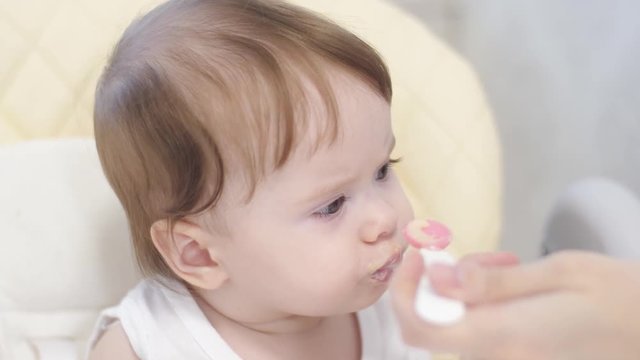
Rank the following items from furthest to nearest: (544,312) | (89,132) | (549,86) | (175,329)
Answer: (549,86), (89,132), (175,329), (544,312)

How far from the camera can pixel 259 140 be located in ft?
2.16

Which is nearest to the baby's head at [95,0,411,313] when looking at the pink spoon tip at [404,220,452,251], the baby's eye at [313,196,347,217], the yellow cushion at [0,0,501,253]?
the baby's eye at [313,196,347,217]

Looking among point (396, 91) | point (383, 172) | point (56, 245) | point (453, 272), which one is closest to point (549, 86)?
point (396, 91)

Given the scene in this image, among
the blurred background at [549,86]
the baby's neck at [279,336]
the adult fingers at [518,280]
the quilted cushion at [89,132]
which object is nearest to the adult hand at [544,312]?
the adult fingers at [518,280]

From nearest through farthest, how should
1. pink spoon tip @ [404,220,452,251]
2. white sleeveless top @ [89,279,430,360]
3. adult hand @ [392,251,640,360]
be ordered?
adult hand @ [392,251,640,360] → pink spoon tip @ [404,220,452,251] → white sleeveless top @ [89,279,430,360]

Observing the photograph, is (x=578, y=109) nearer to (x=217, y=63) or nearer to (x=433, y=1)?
(x=433, y=1)

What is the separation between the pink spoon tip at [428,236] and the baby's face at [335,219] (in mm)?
116

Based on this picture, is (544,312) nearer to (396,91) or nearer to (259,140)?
(259,140)

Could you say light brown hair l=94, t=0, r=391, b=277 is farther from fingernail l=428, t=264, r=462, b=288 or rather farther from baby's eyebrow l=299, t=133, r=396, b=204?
fingernail l=428, t=264, r=462, b=288

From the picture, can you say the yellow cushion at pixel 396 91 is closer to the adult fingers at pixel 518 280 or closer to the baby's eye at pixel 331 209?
the baby's eye at pixel 331 209

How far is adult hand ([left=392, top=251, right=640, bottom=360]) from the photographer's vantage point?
0.44 m

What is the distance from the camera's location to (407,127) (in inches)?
37.4

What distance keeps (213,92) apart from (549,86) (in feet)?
2.71

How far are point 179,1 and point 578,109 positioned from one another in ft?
2.38
